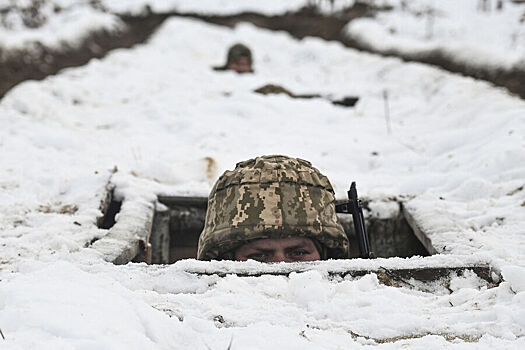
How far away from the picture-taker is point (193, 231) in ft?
12.0

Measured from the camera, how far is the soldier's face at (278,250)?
7.98ft

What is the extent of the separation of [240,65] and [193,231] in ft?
22.1

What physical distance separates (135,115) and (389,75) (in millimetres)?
4581

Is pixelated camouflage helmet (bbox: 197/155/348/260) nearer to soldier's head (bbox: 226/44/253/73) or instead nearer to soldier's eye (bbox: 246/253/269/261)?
soldier's eye (bbox: 246/253/269/261)

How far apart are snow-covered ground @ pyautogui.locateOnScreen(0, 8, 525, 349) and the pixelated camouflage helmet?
0.44 m

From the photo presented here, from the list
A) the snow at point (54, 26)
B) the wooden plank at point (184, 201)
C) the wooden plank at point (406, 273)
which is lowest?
the wooden plank at point (184, 201)

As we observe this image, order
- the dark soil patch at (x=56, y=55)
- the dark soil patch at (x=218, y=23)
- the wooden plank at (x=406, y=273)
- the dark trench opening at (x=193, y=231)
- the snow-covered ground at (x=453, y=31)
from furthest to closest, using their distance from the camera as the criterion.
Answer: the snow-covered ground at (x=453, y=31)
the dark soil patch at (x=56, y=55)
the dark soil patch at (x=218, y=23)
the dark trench opening at (x=193, y=231)
the wooden plank at (x=406, y=273)

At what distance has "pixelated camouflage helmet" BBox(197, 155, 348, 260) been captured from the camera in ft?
7.86

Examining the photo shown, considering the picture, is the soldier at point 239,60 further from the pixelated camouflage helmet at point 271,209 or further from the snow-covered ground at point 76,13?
the pixelated camouflage helmet at point 271,209

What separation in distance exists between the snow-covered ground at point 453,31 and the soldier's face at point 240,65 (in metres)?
3.16

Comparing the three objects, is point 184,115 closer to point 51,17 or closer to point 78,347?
point 78,347

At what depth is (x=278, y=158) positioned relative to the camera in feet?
8.82

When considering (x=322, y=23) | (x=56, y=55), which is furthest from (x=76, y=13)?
(x=322, y=23)

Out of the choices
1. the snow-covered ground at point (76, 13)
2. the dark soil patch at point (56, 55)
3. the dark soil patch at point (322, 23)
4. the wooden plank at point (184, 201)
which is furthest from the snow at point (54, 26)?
the wooden plank at point (184, 201)
